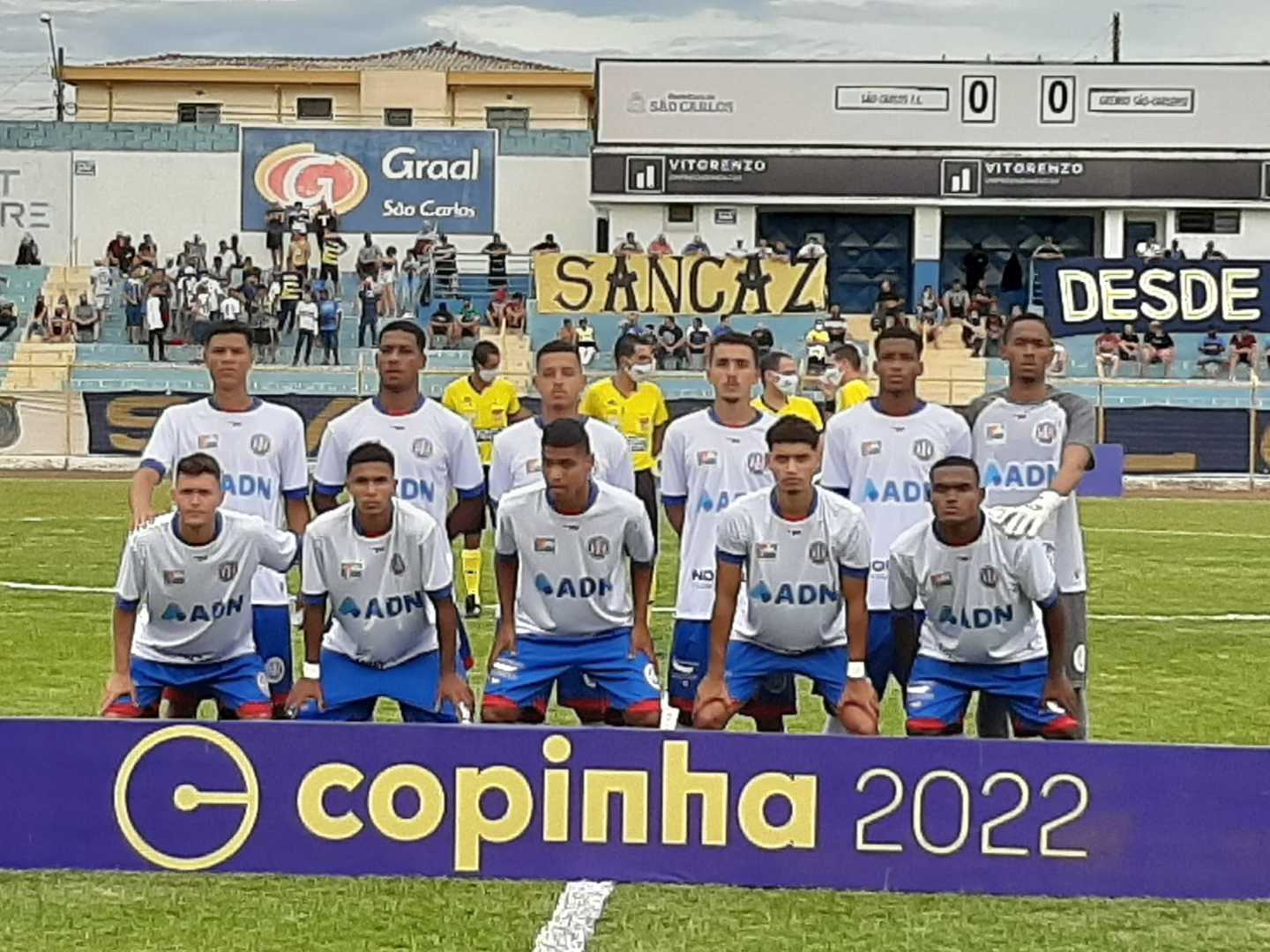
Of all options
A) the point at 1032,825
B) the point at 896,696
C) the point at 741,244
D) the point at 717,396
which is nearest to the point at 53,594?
the point at 896,696

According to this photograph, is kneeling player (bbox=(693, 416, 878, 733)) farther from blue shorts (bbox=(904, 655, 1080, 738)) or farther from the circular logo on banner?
the circular logo on banner

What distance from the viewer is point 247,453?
8.91 metres

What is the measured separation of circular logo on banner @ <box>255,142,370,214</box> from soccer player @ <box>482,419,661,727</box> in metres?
39.2

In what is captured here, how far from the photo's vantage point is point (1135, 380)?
1163 inches

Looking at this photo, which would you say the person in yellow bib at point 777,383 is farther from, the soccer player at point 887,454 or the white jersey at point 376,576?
the white jersey at point 376,576

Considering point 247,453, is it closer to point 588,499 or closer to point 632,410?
point 588,499

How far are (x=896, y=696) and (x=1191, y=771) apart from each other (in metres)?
4.71

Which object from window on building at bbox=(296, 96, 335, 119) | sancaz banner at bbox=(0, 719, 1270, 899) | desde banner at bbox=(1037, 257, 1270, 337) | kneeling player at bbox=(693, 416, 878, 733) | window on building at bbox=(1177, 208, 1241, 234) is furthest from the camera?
window on building at bbox=(296, 96, 335, 119)

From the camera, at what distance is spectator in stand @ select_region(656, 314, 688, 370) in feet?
109

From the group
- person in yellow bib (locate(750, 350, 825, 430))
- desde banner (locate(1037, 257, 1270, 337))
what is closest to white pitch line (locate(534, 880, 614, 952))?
desde banner (locate(1037, 257, 1270, 337))

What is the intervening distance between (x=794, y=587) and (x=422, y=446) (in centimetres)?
226

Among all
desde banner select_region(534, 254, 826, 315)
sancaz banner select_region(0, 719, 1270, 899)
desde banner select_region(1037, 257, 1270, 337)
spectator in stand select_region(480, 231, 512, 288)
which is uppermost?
spectator in stand select_region(480, 231, 512, 288)

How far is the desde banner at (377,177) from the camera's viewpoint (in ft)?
152

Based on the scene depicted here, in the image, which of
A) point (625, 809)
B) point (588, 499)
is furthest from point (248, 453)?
point (625, 809)
